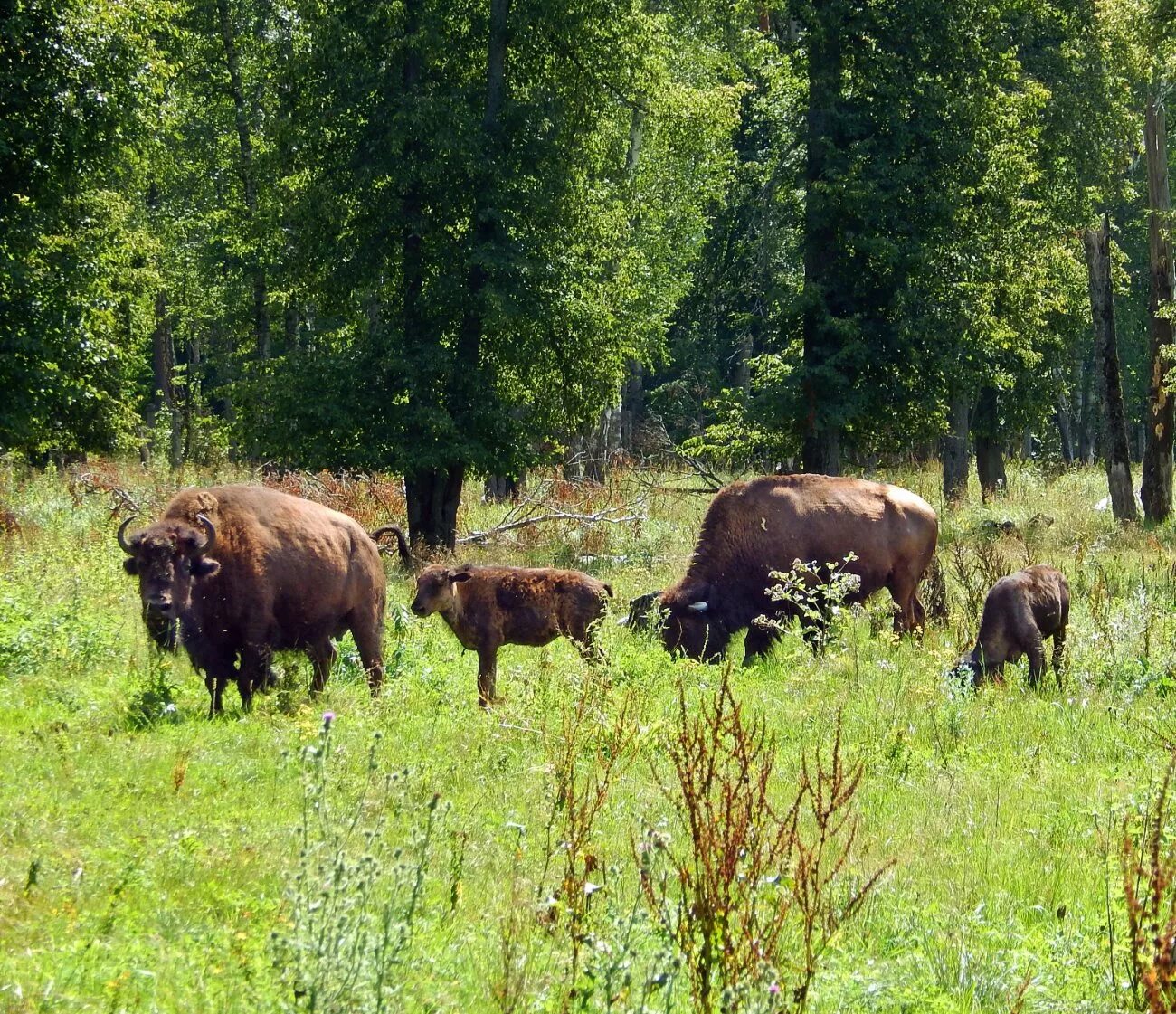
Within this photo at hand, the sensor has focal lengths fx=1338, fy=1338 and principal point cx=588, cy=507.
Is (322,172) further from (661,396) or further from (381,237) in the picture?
(661,396)

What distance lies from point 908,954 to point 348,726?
14.7 feet

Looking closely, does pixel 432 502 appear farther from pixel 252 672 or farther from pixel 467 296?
pixel 252 672

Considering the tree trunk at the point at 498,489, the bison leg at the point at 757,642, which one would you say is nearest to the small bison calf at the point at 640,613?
the bison leg at the point at 757,642

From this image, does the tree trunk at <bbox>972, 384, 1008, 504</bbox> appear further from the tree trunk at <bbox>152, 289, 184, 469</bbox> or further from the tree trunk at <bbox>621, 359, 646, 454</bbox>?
the tree trunk at <bbox>152, 289, 184, 469</bbox>

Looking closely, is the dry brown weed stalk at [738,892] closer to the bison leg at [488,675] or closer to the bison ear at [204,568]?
the bison ear at [204,568]

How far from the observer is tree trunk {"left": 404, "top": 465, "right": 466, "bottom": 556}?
21.4 metres

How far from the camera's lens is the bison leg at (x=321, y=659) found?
10.7 metres

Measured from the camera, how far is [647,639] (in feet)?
41.8

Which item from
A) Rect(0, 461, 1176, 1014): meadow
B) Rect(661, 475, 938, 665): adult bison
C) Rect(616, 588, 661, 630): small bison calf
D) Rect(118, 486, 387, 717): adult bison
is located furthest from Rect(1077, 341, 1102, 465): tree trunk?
Rect(118, 486, 387, 717): adult bison

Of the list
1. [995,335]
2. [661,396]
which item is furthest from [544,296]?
[661,396]

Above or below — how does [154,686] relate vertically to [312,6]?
below

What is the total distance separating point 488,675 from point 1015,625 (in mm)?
4523

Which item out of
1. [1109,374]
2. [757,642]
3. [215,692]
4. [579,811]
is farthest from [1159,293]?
[579,811]

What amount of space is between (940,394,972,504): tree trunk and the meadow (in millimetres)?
16105
